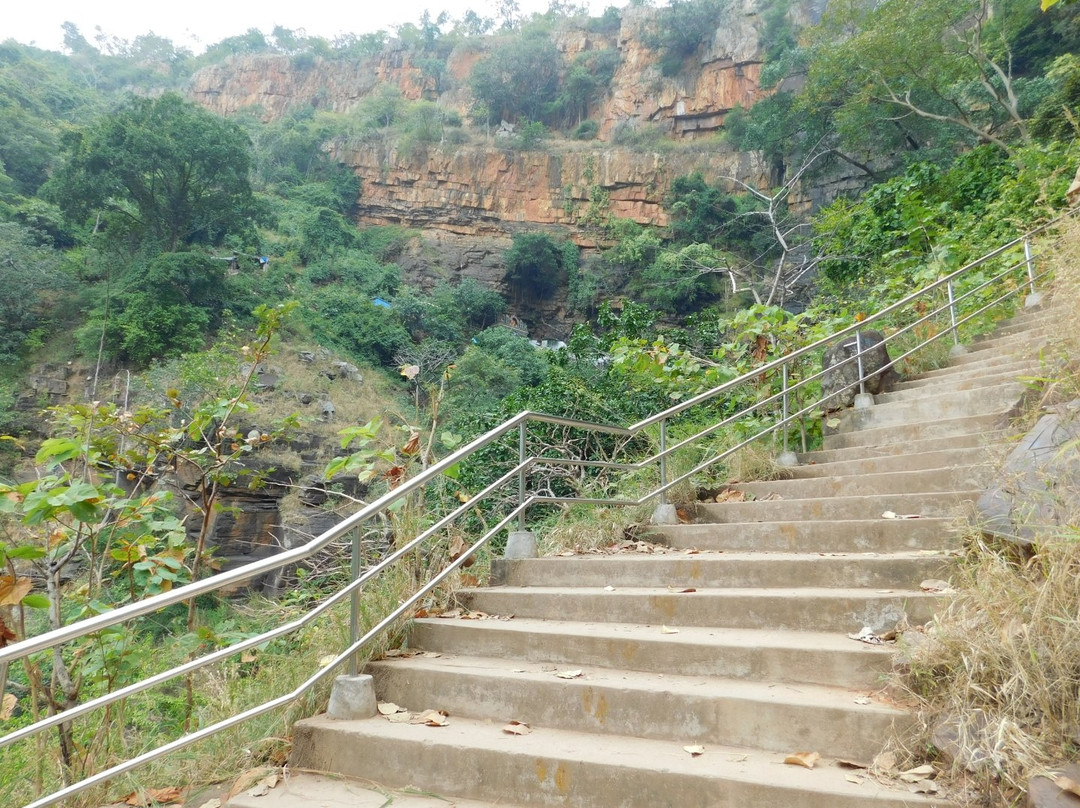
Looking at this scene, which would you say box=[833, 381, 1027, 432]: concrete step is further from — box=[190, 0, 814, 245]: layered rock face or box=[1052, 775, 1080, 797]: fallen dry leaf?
box=[190, 0, 814, 245]: layered rock face

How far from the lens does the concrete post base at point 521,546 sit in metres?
4.22

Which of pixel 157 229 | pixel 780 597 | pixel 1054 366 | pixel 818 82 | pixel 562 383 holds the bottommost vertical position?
pixel 780 597

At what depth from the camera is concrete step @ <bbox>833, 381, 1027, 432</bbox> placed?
17.1ft

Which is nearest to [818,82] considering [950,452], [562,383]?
[562,383]

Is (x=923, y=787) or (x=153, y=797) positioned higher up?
(x=923, y=787)

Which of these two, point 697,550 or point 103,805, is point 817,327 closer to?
point 697,550

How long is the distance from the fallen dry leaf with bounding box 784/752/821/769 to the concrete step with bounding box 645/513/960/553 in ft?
4.44

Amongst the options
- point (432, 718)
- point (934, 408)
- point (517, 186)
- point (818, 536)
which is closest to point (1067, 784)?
point (432, 718)

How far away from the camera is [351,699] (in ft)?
9.45

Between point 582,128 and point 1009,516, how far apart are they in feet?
145

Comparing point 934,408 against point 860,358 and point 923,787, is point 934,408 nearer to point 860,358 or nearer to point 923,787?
point 860,358

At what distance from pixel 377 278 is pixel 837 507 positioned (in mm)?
29737

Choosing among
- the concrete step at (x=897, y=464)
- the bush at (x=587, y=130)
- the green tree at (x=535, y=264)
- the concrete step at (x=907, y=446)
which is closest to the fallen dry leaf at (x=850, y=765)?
the concrete step at (x=897, y=464)

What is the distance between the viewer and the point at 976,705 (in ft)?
6.88
